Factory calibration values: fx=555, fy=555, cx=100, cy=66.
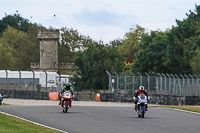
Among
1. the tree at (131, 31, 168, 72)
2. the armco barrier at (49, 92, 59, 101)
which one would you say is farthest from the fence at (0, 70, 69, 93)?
the tree at (131, 31, 168, 72)

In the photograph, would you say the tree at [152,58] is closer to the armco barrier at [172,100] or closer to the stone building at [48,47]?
the armco barrier at [172,100]

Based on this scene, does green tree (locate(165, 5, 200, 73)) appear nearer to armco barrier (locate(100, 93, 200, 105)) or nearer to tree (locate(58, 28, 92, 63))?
armco barrier (locate(100, 93, 200, 105))

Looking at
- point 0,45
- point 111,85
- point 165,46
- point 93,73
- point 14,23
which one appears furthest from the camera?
point 14,23

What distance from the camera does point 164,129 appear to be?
706 inches

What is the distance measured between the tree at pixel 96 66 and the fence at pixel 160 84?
22507 millimetres

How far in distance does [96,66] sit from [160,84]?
1091 inches

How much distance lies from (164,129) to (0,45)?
10388 centimetres

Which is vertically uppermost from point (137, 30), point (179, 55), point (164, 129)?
point (137, 30)

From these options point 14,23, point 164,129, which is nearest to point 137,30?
point 14,23

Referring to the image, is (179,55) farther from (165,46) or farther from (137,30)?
(137,30)

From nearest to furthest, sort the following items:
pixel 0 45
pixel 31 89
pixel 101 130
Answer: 1. pixel 101 130
2. pixel 31 89
3. pixel 0 45

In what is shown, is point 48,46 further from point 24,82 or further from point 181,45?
point 24,82

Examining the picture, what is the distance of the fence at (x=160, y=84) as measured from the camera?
144ft

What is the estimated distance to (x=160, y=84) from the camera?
44969mm
